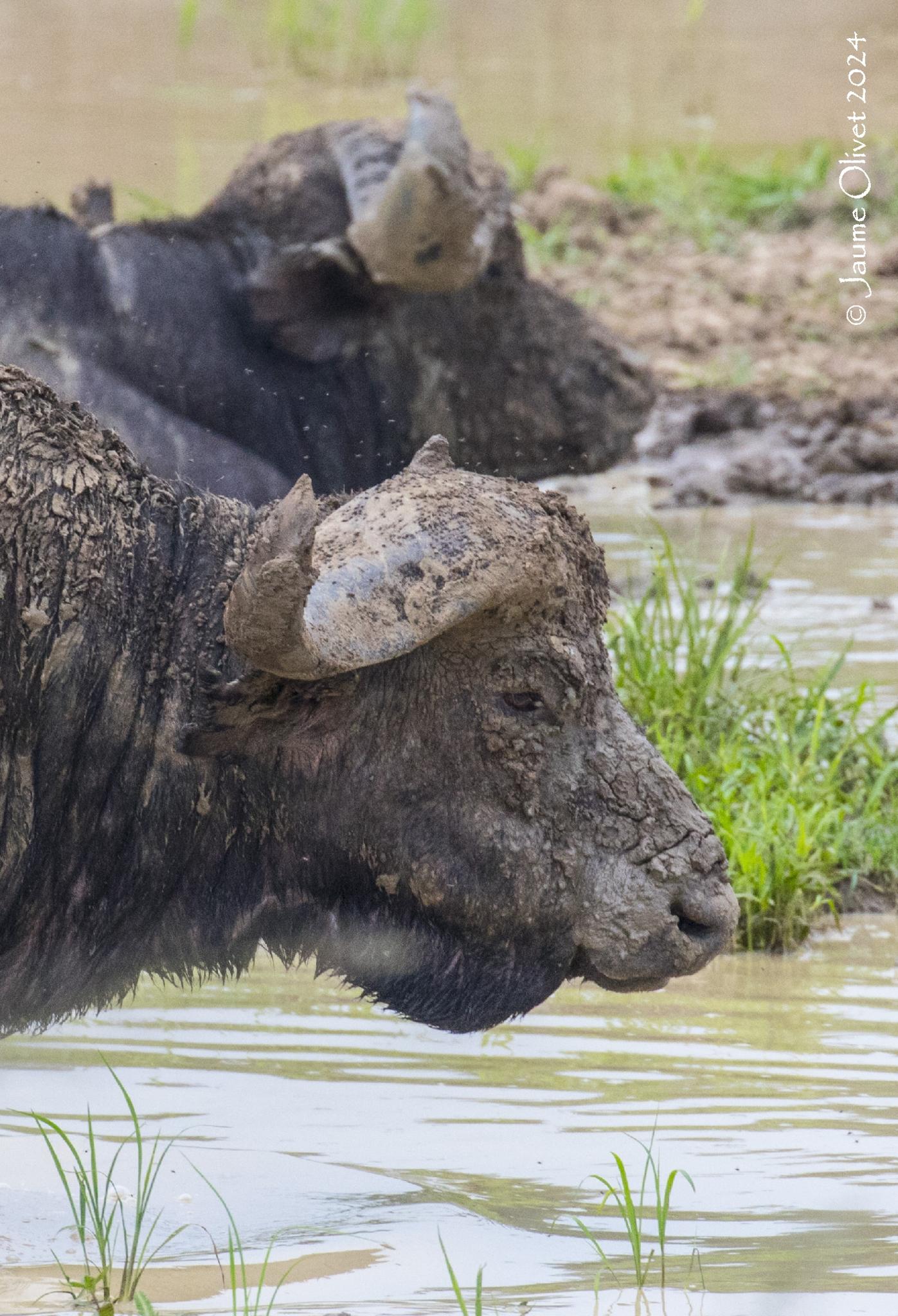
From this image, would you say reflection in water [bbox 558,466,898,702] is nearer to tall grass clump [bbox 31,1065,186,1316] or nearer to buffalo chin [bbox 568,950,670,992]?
buffalo chin [bbox 568,950,670,992]

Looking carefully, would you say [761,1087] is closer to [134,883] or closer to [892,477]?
[134,883]

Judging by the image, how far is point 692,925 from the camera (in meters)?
4.36

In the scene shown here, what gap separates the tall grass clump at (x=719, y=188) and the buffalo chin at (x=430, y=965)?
13383 millimetres

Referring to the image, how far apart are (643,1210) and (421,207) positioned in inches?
177

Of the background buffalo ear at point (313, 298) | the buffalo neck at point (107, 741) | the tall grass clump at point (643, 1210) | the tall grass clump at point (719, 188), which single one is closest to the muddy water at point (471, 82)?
the tall grass clump at point (719, 188)

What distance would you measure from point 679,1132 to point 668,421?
888 centimetres

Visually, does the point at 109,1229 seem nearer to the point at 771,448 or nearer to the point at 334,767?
the point at 334,767

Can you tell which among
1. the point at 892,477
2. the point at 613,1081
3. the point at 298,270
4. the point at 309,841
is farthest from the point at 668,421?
the point at 309,841

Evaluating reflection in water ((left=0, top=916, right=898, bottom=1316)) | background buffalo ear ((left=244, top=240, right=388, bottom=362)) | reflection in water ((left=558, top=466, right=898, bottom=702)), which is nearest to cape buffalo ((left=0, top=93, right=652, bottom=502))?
background buffalo ear ((left=244, top=240, right=388, bottom=362))

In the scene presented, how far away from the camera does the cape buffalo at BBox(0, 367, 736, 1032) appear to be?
4.06 m

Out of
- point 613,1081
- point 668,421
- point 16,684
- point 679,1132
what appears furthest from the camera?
point 668,421

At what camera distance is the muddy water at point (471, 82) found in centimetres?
2094

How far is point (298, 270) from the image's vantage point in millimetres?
8172

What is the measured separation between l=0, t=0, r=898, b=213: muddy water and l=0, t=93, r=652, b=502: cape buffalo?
8354mm
